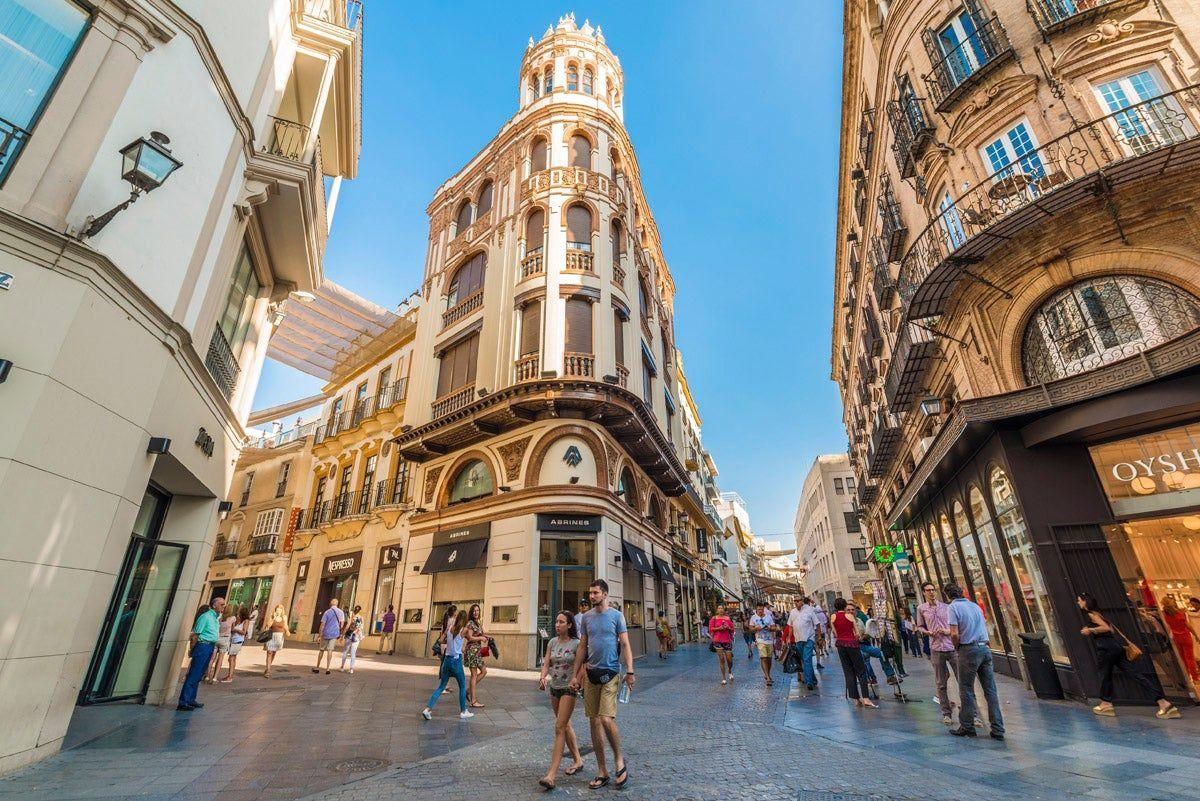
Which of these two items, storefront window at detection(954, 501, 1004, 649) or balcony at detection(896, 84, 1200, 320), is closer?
balcony at detection(896, 84, 1200, 320)

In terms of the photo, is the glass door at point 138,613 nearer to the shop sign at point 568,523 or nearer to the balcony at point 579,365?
the shop sign at point 568,523

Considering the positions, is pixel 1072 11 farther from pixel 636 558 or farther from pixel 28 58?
pixel 636 558

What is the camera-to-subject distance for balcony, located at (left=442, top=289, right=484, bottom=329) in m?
21.4

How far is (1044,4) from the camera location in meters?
10.1

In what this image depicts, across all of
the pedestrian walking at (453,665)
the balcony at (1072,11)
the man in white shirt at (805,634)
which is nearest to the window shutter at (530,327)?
the pedestrian walking at (453,665)

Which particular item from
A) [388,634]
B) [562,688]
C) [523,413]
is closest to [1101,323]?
[562,688]

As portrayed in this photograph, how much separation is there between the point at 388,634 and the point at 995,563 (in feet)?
63.1

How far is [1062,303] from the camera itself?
9.62 metres

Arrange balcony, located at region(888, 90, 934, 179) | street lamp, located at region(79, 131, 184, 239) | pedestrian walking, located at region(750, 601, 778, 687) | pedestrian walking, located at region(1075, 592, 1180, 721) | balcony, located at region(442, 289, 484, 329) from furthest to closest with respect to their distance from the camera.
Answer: balcony, located at region(442, 289, 484, 329), pedestrian walking, located at region(750, 601, 778, 687), balcony, located at region(888, 90, 934, 179), pedestrian walking, located at region(1075, 592, 1180, 721), street lamp, located at region(79, 131, 184, 239)

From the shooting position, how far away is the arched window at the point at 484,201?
78.8 ft

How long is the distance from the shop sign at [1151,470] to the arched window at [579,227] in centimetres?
1651

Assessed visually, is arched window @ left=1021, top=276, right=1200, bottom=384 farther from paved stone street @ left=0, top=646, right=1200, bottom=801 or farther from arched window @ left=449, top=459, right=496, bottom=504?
arched window @ left=449, top=459, right=496, bottom=504

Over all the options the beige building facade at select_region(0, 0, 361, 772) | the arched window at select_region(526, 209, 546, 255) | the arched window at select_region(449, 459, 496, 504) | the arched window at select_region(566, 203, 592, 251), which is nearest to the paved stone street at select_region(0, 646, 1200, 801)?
the beige building facade at select_region(0, 0, 361, 772)

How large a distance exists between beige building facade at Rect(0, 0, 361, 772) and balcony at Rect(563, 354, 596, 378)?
31.0 ft
